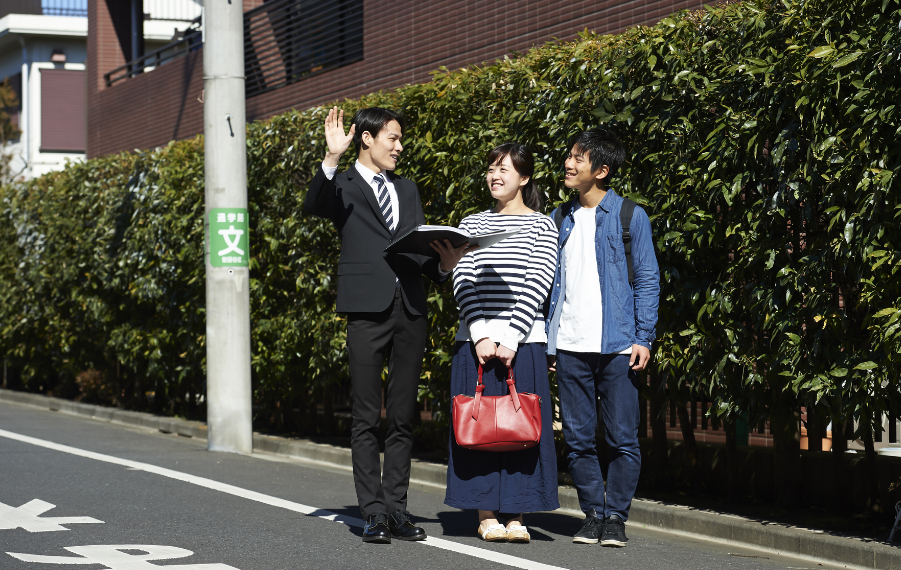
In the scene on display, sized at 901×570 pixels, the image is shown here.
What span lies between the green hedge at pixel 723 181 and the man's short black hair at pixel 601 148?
592mm

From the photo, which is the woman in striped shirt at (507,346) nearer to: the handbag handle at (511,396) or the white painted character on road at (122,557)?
the handbag handle at (511,396)

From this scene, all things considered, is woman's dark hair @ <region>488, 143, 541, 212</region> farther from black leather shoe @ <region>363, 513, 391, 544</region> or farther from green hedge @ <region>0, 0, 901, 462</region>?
black leather shoe @ <region>363, 513, 391, 544</region>

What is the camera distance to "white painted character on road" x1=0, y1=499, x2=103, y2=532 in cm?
547

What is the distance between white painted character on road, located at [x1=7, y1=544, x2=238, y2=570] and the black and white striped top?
1652 mm

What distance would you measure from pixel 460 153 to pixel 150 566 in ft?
12.5

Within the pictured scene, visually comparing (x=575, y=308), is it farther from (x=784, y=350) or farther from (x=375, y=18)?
(x=375, y=18)

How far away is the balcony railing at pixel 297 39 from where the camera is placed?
13352 mm

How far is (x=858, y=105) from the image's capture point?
4.92 m

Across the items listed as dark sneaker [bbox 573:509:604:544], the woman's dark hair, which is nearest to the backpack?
the woman's dark hair

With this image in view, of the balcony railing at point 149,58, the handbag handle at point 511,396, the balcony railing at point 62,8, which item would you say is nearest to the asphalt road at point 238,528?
the handbag handle at point 511,396

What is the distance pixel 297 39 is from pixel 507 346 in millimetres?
10157

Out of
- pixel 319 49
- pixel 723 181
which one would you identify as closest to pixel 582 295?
pixel 723 181

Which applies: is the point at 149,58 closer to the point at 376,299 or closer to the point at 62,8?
the point at 376,299

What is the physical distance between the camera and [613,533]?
5.26 meters
